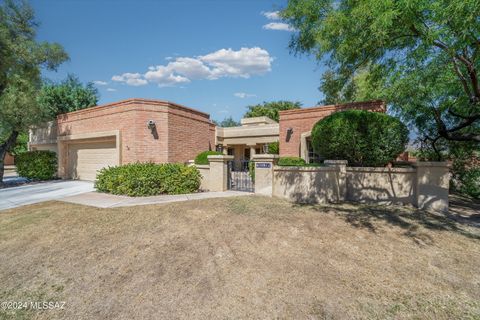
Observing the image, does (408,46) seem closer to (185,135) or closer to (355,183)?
(355,183)

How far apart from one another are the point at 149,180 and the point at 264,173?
433 cm

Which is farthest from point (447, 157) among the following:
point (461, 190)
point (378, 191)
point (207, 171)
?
point (207, 171)

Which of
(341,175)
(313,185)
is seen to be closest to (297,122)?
(341,175)


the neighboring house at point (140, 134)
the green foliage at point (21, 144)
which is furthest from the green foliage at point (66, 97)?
the green foliage at point (21, 144)

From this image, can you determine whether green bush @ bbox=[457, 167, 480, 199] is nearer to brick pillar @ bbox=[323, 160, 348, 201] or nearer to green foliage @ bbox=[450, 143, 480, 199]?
green foliage @ bbox=[450, 143, 480, 199]

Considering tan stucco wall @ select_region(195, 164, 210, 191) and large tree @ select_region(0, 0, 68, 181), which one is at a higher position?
large tree @ select_region(0, 0, 68, 181)

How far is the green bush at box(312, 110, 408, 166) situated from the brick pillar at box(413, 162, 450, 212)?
3.24 feet

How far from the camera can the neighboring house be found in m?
11.2

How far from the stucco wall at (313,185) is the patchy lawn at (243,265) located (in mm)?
1433

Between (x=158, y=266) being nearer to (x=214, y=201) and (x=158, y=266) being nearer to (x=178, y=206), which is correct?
(x=178, y=206)

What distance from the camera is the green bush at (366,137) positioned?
25.7ft

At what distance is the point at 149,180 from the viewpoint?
356 inches

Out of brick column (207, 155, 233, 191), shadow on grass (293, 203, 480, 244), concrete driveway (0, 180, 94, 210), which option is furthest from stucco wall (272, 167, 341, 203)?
concrete driveway (0, 180, 94, 210)

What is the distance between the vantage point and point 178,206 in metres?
7.27
